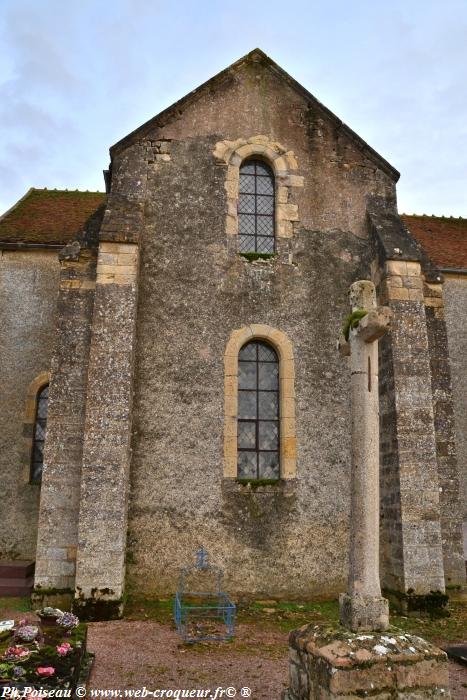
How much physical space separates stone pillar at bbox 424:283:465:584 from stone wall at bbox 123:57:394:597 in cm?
150

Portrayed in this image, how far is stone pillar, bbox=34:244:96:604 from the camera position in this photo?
7957 mm

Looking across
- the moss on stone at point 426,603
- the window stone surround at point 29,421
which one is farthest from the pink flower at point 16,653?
the window stone surround at point 29,421

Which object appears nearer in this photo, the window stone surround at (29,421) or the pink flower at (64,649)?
the pink flower at (64,649)

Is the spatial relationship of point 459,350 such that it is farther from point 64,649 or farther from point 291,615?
point 64,649

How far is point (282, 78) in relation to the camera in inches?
428

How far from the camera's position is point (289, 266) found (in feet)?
32.6

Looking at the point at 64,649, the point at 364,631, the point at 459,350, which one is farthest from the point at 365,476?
the point at 459,350

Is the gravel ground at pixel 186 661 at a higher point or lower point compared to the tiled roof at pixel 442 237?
lower

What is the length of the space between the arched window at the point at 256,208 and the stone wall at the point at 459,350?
19.6 ft

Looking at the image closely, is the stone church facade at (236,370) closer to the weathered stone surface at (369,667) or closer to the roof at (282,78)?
the roof at (282,78)

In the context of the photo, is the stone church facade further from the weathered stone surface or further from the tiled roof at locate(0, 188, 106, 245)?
the weathered stone surface

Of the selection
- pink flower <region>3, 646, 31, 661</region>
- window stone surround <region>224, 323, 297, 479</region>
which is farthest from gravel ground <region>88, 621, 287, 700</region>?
window stone surround <region>224, 323, 297, 479</region>

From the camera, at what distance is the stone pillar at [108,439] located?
759cm

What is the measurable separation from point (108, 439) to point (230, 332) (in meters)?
2.73
